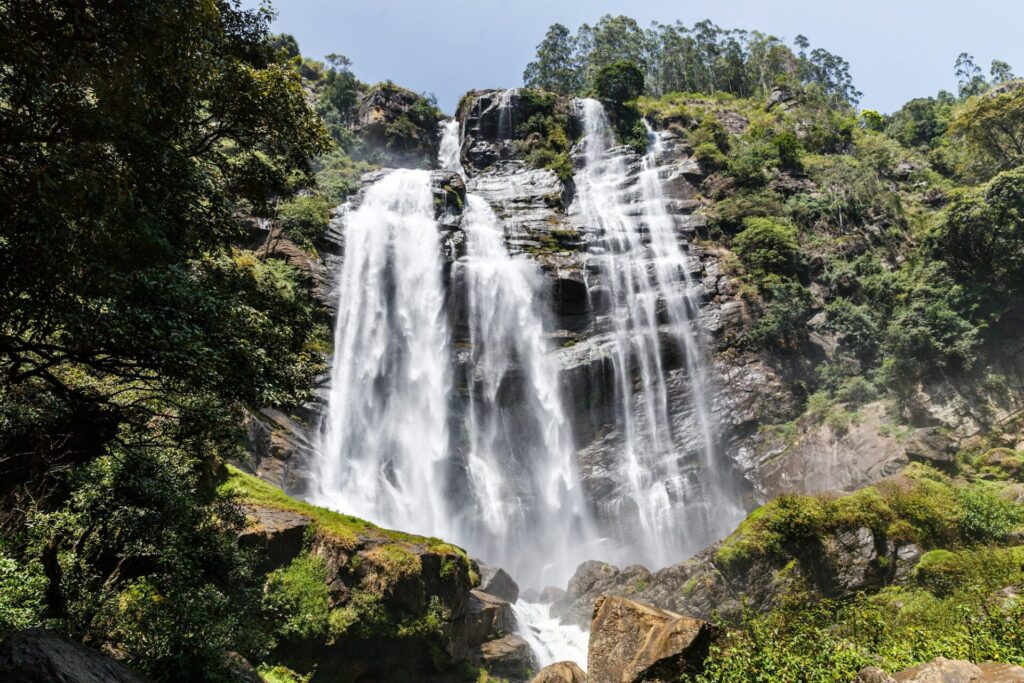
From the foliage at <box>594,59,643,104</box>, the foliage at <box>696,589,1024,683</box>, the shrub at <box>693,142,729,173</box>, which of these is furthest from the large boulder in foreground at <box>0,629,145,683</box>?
the foliage at <box>594,59,643,104</box>

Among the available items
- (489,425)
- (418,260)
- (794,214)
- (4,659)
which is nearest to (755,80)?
(794,214)

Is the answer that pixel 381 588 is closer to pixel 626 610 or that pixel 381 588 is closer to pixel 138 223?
pixel 626 610

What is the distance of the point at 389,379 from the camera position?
1007 inches

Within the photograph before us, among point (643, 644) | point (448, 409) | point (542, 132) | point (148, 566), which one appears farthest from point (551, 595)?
point (542, 132)

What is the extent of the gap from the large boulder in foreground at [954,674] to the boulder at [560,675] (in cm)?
497

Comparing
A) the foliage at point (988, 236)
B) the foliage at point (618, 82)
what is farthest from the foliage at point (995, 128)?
the foliage at point (618, 82)

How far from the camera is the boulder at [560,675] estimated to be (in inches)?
395

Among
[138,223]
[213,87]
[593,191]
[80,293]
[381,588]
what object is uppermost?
[593,191]

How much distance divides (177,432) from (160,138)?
14.3 feet

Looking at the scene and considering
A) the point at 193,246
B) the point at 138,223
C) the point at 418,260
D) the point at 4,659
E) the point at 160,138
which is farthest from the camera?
the point at 418,260

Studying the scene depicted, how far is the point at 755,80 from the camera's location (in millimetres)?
62250

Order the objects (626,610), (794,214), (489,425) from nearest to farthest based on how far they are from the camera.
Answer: (626,610), (489,425), (794,214)

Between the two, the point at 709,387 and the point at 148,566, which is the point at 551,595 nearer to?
the point at 709,387

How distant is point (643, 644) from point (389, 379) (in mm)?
18220
